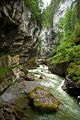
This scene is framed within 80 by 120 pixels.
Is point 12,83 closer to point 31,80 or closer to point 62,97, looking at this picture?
point 31,80

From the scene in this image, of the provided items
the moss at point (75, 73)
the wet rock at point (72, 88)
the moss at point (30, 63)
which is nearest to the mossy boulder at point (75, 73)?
the moss at point (75, 73)

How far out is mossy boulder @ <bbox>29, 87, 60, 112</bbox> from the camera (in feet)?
58.4

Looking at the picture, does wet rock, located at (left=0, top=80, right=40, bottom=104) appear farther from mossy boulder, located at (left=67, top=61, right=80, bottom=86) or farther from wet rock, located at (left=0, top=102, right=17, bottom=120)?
mossy boulder, located at (left=67, top=61, right=80, bottom=86)

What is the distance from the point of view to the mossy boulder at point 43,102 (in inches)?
701

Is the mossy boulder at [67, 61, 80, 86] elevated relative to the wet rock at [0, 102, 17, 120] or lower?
elevated

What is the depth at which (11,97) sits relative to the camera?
68.5ft

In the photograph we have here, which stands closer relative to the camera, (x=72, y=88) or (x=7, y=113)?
(x=7, y=113)

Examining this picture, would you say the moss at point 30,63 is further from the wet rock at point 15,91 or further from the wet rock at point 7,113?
the wet rock at point 7,113

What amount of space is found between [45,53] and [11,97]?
53447 mm

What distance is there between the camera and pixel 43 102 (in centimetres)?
1852

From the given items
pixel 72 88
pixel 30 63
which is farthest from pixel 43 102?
pixel 30 63

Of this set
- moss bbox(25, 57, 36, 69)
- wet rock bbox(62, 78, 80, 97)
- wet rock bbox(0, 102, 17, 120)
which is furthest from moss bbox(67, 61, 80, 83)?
moss bbox(25, 57, 36, 69)

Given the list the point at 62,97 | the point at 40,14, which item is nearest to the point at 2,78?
the point at 62,97

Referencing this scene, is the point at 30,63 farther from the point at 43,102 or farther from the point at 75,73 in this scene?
the point at 43,102
